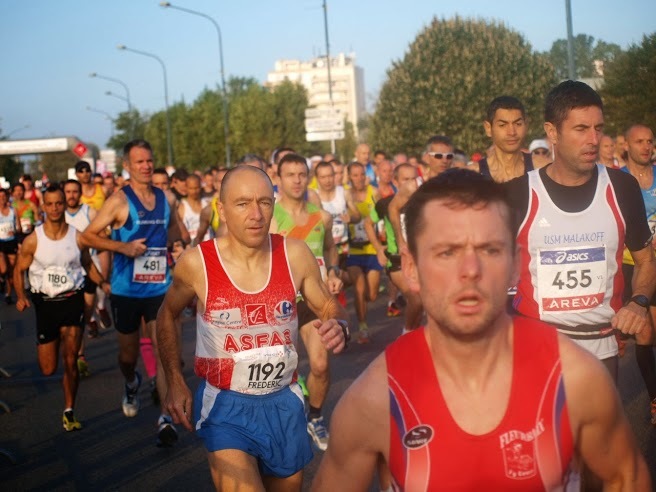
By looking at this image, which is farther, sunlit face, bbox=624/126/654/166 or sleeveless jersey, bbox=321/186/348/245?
sleeveless jersey, bbox=321/186/348/245

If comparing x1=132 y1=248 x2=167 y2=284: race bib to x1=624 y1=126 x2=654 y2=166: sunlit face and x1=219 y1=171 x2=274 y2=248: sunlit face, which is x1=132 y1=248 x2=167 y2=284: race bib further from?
x1=624 y1=126 x2=654 y2=166: sunlit face

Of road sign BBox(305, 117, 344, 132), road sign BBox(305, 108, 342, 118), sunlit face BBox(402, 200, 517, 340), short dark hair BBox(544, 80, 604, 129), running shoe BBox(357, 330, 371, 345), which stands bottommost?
running shoe BBox(357, 330, 371, 345)

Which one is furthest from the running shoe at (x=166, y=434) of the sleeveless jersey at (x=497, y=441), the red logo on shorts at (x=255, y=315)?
the sleeveless jersey at (x=497, y=441)

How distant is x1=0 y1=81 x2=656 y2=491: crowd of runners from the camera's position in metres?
2.42

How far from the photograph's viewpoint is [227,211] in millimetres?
4934

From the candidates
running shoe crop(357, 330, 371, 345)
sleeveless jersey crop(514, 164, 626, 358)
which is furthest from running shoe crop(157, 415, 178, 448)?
running shoe crop(357, 330, 371, 345)

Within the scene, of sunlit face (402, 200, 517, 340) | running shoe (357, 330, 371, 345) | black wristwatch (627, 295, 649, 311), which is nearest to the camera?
sunlit face (402, 200, 517, 340)

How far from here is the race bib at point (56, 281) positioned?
28.6ft

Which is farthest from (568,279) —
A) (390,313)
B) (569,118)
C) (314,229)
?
(390,313)

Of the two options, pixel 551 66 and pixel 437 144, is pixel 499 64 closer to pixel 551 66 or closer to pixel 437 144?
pixel 551 66

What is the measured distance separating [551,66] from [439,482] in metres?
47.7

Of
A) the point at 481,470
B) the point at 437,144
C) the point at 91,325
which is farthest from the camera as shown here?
the point at 91,325

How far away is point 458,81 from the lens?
152ft

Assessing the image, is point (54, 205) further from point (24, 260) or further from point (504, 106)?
point (504, 106)
